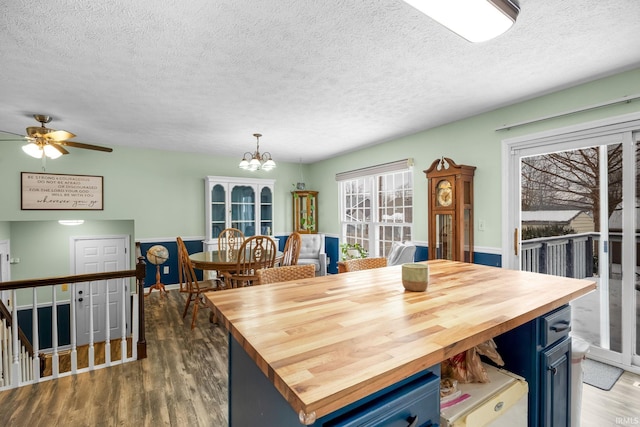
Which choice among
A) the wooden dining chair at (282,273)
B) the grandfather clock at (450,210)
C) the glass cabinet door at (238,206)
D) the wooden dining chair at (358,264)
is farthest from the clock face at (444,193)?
the glass cabinet door at (238,206)

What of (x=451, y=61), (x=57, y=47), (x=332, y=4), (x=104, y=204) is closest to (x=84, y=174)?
(x=104, y=204)

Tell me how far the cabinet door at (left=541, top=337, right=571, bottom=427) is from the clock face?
2.00 m

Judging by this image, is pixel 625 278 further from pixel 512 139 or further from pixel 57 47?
pixel 57 47

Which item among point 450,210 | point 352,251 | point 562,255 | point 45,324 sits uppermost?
point 450,210

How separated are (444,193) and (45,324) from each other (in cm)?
652

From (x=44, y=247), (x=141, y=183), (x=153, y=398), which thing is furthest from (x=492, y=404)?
(x=44, y=247)

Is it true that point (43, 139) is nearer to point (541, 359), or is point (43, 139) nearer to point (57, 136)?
point (57, 136)

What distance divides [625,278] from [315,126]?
3152 mm

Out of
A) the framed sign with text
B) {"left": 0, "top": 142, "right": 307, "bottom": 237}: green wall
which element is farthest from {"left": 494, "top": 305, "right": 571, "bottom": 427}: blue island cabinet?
the framed sign with text

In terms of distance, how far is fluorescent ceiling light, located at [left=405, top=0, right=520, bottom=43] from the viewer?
128 cm

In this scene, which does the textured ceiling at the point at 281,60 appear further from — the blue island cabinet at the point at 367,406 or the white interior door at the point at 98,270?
the white interior door at the point at 98,270

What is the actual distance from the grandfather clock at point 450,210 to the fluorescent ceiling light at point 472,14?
194 cm

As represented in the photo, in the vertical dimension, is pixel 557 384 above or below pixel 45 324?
above

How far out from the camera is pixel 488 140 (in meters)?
3.29
